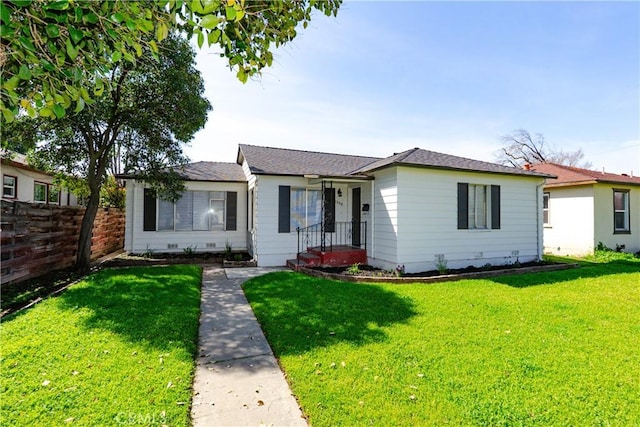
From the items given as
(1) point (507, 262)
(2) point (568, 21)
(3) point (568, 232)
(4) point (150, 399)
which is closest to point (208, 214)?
(4) point (150, 399)

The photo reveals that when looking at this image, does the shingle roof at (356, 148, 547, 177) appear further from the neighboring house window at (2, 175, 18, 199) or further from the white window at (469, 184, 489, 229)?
the neighboring house window at (2, 175, 18, 199)

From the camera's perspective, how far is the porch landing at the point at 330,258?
31.5 feet

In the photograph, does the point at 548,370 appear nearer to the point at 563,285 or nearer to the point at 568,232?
the point at 563,285

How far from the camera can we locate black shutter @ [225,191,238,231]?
12.4m

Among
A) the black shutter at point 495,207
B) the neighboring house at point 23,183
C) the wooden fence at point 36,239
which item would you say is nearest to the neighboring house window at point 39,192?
the neighboring house at point 23,183

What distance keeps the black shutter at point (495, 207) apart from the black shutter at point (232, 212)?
9.14m

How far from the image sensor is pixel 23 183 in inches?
588

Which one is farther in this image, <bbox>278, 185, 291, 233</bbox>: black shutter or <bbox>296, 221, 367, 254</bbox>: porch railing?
<bbox>296, 221, 367, 254</bbox>: porch railing

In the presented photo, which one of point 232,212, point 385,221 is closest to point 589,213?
point 385,221

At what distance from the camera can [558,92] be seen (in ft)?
50.8

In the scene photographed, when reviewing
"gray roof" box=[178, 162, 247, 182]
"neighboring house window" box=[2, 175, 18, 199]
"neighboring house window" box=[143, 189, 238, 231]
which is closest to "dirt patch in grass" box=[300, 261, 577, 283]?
"neighboring house window" box=[143, 189, 238, 231]

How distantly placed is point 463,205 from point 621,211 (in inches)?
382

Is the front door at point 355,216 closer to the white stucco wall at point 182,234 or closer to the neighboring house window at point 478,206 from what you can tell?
the neighboring house window at point 478,206

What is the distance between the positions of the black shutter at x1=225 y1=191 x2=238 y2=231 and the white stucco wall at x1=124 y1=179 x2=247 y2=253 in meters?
0.11
